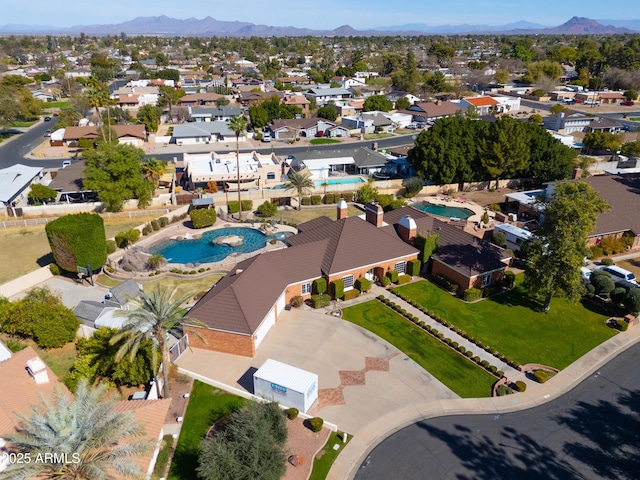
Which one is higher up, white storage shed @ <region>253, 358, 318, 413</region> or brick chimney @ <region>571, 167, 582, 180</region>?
brick chimney @ <region>571, 167, 582, 180</region>

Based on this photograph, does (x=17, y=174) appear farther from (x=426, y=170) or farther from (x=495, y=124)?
(x=495, y=124)

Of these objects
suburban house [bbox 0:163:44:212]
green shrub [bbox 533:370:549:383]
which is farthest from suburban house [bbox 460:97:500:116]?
green shrub [bbox 533:370:549:383]

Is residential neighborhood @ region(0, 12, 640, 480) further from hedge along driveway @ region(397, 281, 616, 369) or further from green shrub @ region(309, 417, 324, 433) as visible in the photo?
hedge along driveway @ region(397, 281, 616, 369)

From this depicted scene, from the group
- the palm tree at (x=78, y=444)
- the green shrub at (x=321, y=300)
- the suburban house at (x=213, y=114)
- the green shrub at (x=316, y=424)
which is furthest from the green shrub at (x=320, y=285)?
the suburban house at (x=213, y=114)

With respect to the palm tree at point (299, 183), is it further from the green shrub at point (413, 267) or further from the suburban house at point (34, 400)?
the suburban house at point (34, 400)

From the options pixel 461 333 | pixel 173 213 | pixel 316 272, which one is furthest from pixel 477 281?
pixel 173 213

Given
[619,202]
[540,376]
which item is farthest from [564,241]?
[619,202]
